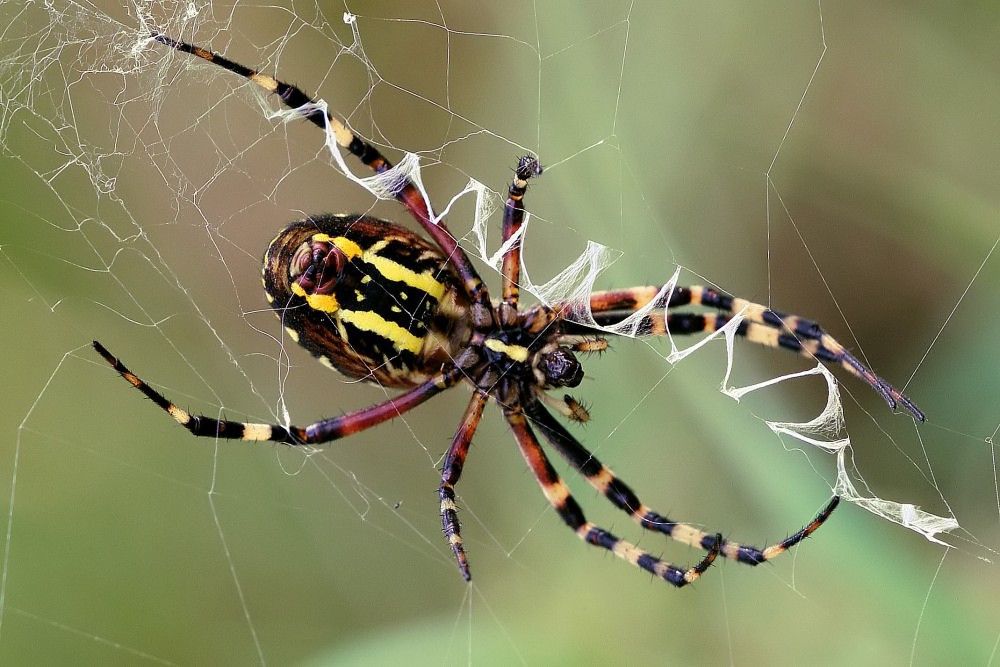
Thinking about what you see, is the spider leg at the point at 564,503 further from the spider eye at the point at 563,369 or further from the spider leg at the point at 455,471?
the spider eye at the point at 563,369

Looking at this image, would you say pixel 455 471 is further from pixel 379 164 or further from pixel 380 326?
pixel 379 164

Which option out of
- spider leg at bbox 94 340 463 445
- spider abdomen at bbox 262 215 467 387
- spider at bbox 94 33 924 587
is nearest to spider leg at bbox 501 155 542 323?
spider at bbox 94 33 924 587

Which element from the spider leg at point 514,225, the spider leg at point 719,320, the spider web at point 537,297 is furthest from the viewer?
the spider web at point 537,297

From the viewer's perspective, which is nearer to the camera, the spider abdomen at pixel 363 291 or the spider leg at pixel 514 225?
the spider leg at pixel 514 225

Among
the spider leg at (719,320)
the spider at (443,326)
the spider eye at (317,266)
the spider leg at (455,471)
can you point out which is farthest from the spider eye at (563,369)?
the spider eye at (317,266)

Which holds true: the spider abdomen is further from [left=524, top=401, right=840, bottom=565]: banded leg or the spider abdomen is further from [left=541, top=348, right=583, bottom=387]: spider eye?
[left=524, top=401, right=840, bottom=565]: banded leg
